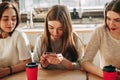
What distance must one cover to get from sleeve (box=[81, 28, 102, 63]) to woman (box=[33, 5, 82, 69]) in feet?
0.30

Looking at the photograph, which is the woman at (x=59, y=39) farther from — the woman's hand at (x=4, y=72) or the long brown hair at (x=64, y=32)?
the woman's hand at (x=4, y=72)

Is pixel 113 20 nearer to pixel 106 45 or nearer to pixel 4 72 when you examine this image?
pixel 106 45

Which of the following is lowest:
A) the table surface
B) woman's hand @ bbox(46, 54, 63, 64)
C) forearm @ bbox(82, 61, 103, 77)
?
the table surface

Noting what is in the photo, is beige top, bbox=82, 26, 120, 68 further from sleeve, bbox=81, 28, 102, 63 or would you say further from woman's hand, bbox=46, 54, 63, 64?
woman's hand, bbox=46, 54, 63, 64

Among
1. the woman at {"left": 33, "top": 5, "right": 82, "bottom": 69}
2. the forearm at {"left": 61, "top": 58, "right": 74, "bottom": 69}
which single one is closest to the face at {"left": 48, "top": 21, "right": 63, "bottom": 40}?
the woman at {"left": 33, "top": 5, "right": 82, "bottom": 69}

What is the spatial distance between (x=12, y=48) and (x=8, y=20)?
215 millimetres

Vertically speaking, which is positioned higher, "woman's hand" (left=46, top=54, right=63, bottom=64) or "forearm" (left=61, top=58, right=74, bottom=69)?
"woman's hand" (left=46, top=54, right=63, bottom=64)

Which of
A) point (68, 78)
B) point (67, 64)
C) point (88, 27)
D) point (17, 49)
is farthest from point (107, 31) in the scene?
point (88, 27)

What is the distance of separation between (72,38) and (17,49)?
0.44m

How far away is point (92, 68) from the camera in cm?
159

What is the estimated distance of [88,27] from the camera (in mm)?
2887

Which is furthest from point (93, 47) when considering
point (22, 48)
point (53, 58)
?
point (22, 48)

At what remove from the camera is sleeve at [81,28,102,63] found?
1742 millimetres

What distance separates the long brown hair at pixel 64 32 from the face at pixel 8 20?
0.26 m
